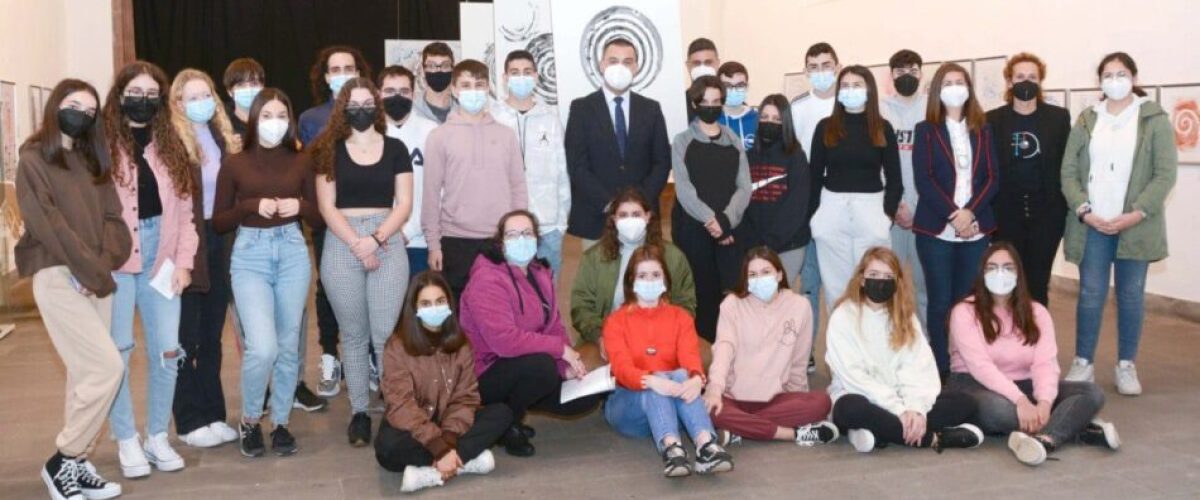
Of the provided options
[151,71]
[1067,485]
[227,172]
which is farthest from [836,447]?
[151,71]

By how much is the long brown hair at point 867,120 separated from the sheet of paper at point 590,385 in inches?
72.1

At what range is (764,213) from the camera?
6.15m

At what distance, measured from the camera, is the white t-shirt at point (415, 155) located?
Answer: 5969 millimetres

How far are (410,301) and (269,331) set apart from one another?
0.62 metres

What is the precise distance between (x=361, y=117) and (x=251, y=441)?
1.49 meters

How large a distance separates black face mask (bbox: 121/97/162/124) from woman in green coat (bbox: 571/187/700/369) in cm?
205

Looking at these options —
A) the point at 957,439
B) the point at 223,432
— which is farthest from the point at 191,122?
the point at 957,439

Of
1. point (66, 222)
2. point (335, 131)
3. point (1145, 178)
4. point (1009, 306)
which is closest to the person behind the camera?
point (66, 222)

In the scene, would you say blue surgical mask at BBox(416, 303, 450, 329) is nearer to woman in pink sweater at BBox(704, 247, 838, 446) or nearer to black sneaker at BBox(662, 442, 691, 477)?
black sneaker at BBox(662, 442, 691, 477)

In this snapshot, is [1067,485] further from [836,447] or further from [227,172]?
[227,172]

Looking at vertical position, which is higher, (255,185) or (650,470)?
(255,185)

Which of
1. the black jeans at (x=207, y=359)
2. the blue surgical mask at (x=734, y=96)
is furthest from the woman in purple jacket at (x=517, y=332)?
the blue surgical mask at (x=734, y=96)

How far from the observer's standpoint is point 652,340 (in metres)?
5.26

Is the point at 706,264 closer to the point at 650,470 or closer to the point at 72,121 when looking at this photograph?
the point at 650,470
